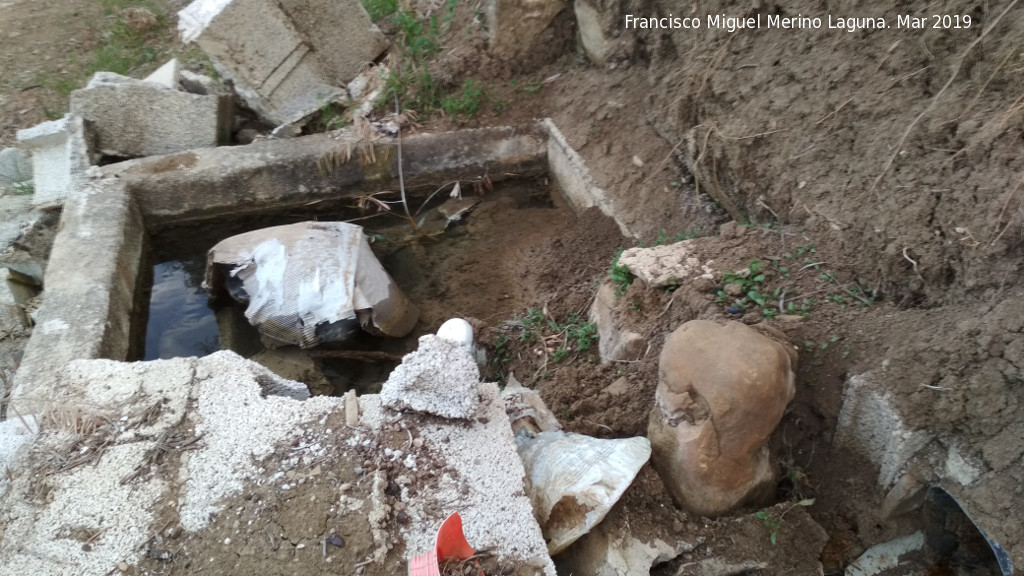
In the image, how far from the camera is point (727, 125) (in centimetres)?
357

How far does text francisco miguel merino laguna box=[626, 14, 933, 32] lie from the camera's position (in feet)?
10.2

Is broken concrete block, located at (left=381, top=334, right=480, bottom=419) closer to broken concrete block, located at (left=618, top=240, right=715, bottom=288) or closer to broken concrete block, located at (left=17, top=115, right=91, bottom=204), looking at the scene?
broken concrete block, located at (left=618, top=240, right=715, bottom=288)

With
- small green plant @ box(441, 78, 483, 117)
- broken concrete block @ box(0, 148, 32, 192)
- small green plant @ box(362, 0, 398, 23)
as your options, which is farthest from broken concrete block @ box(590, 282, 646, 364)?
broken concrete block @ box(0, 148, 32, 192)

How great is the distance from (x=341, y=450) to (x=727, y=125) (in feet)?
8.50

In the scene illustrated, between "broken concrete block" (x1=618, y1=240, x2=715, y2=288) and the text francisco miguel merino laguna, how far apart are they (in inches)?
50.5

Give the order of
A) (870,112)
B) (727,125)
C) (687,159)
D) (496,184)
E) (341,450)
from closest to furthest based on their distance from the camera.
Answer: (341,450) < (870,112) < (727,125) < (687,159) < (496,184)

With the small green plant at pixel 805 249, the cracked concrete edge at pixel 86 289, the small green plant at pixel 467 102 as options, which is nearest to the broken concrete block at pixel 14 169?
the cracked concrete edge at pixel 86 289

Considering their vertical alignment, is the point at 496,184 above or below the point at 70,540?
below

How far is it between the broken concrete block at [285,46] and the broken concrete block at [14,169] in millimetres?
1486

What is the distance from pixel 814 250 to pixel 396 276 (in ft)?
7.89

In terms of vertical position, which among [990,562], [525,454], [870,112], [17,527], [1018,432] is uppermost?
[870,112]

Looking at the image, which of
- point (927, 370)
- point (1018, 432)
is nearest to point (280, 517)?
point (927, 370)

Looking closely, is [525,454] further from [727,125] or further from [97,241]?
[97,241]

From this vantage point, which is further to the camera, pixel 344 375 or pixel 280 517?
pixel 344 375
